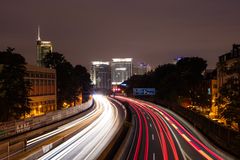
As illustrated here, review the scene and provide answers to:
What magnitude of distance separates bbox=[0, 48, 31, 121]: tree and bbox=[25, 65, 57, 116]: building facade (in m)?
17.0

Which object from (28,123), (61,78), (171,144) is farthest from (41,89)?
(171,144)

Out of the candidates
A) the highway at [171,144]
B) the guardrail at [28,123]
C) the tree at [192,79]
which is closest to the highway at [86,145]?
the highway at [171,144]

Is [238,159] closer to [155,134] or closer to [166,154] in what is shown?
[166,154]

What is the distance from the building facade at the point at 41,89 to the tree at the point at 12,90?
55.9 feet

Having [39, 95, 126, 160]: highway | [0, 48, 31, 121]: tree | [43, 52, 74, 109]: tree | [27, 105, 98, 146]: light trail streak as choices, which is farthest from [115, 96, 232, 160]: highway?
[43, 52, 74, 109]: tree

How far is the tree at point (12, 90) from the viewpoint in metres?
47.4

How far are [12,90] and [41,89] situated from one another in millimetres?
27324

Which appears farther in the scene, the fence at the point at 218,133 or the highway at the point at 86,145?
the fence at the point at 218,133

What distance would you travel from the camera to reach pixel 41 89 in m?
76.8

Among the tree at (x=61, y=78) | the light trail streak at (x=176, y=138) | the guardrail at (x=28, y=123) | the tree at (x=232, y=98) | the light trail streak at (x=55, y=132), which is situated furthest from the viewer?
the tree at (x=61, y=78)

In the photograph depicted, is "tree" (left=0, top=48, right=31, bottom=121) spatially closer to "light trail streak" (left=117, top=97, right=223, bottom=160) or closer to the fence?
"light trail streak" (left=117, top=97, right=223, bottom=160)

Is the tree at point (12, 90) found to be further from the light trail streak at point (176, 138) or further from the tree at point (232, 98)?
the tree at point (232, 98)

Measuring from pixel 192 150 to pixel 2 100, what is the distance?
25.0 metres

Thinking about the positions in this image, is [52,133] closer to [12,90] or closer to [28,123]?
[28,123]
